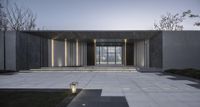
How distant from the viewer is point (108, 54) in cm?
4034

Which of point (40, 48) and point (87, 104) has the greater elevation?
point (40, 48)

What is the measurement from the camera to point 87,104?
7312mm

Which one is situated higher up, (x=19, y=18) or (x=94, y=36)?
(x=19, y=18)

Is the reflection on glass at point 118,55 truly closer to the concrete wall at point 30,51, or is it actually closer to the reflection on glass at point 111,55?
the reflection on glass at point 111,55

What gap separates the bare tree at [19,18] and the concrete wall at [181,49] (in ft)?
91.6

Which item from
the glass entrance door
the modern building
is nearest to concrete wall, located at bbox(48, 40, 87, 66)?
the modern building

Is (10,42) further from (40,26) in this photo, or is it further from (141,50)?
(40,26)

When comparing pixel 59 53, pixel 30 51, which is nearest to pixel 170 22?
pixel 59 53

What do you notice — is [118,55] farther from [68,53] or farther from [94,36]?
[94,36]

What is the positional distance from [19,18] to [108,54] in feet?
57.8

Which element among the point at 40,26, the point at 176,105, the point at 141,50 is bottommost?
the point at 176,105

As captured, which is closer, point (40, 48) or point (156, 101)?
point (156, 101)

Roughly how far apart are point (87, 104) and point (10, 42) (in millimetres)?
16232

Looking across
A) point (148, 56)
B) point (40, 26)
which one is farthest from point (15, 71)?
point (40, 26)
